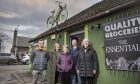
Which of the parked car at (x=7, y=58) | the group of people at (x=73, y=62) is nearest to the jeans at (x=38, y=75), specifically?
the group of people at (x=73, y=62)

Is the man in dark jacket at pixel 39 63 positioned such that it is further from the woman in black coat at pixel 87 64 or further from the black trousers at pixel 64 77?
the woman in black coat at pixel 87 64

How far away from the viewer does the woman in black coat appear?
5.99m

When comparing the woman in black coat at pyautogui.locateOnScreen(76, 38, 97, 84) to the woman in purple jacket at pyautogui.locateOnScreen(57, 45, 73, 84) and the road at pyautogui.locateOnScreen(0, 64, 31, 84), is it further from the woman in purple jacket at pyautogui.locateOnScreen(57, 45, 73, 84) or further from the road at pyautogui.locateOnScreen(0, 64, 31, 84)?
the road at pyautogui.locateOnScreen(0, 64, 31, 84)

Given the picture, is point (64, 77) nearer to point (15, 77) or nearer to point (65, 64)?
point (65, 64)

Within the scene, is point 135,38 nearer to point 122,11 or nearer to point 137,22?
point 137,22

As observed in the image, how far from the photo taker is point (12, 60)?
28.4 metres

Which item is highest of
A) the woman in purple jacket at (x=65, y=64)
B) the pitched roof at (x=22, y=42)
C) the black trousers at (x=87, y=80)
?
the pitched roof at (x=22, y=42)

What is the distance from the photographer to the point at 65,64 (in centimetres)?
667

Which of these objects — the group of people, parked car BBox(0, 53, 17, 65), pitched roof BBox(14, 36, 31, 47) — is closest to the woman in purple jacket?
the group of people

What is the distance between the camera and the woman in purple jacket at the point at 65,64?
6656 mm

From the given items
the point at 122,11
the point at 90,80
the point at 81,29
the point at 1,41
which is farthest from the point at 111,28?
the point at 1,41

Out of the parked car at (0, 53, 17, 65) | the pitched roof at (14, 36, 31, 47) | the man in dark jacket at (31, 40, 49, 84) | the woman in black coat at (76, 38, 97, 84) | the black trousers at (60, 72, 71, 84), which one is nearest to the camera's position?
the woman in black coat at (76, 38, 97, 84)

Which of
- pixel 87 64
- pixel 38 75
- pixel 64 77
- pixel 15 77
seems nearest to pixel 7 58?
pixel 15 77

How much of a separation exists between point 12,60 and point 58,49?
74.3ft
